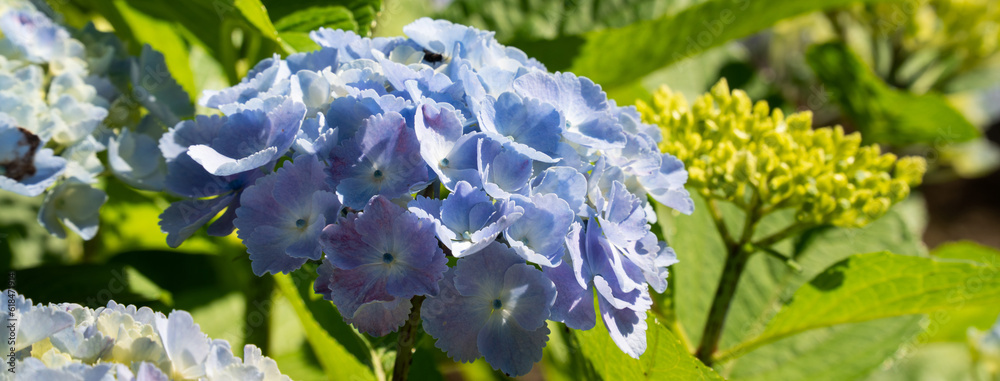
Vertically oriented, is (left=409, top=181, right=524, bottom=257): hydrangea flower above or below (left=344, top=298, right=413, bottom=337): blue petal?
above

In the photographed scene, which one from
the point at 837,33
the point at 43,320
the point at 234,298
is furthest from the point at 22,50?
the point at 837,33

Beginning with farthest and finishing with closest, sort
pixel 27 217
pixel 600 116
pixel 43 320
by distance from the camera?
1. pixel 27 217
2. pixel 600 116
3. pixel 43 320

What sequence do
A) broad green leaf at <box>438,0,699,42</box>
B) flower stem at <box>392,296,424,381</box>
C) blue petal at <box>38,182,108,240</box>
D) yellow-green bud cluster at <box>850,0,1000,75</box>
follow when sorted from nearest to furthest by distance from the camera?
1. flower stem at <box>392,296,424,381</box>
2. blue petal at <box>38,182,108,240</box>
3. broad green leaf at <box>438,0,699,42</box>
4. yellow-green bud cluster at <box>850,0,1000,75</box>

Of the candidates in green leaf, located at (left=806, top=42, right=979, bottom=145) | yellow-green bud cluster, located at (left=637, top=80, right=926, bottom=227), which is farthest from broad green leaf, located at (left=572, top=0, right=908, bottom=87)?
green leaf, located at (left=806, top=42, right=979, bottom=145)

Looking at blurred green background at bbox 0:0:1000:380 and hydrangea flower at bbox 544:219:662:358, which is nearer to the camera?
hydrangea flower at bbox 544:219:662:358

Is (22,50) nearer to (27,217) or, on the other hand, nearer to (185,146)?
(185,146)

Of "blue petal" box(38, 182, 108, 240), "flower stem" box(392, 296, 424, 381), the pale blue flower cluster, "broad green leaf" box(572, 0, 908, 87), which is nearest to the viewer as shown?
the pale blue flower cluster

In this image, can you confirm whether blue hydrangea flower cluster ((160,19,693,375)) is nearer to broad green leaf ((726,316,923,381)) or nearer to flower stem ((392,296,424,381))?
flower stem ((392,296,424,381))
